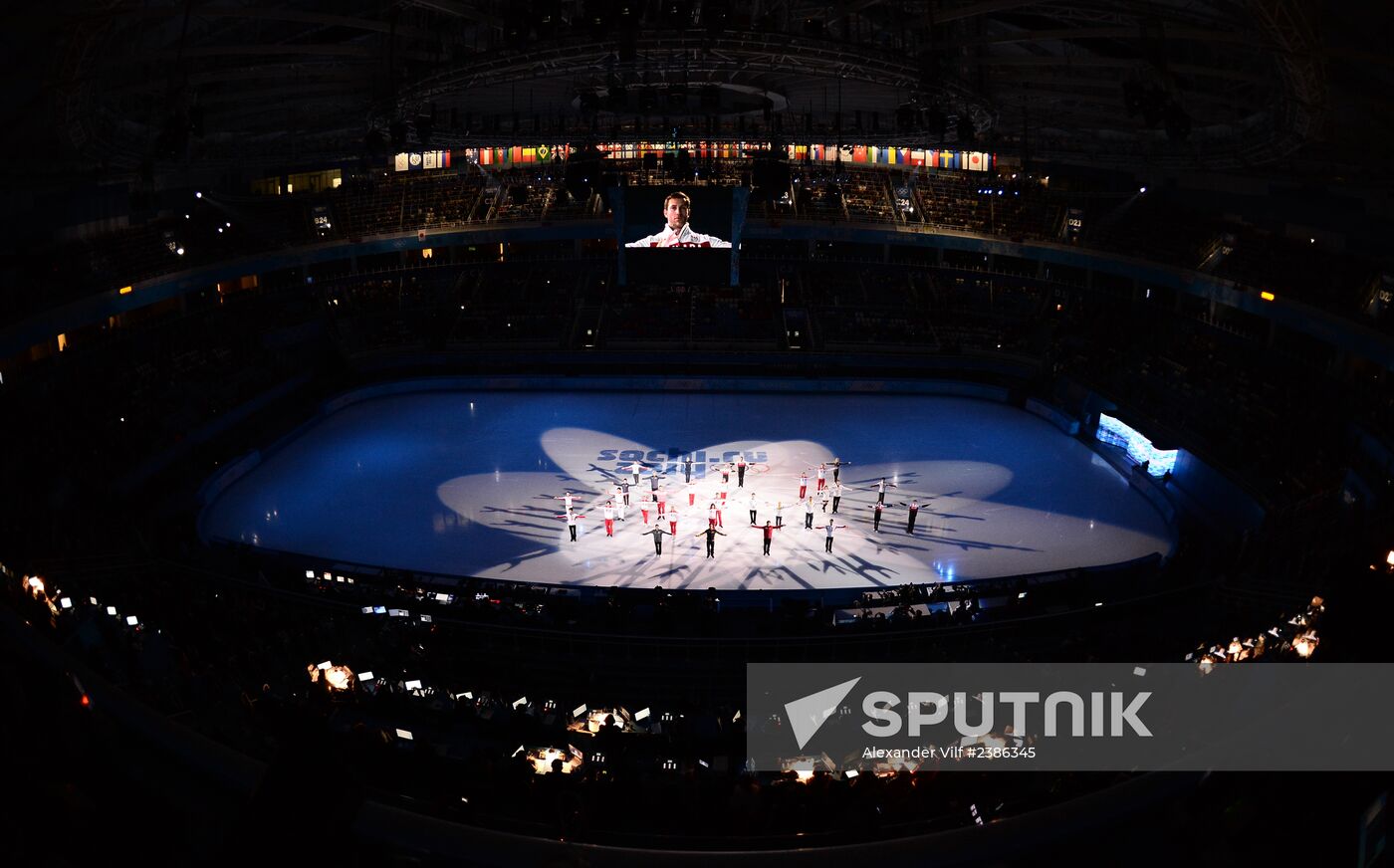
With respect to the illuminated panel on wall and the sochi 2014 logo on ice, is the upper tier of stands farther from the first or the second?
the sochi 2014 logo on ice

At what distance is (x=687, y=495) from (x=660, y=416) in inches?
361

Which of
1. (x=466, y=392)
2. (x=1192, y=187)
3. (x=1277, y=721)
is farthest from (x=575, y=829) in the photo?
(x=1192, y=187)

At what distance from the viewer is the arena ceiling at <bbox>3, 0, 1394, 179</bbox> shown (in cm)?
2214

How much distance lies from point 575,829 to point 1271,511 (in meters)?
23.0

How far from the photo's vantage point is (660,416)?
124 feet

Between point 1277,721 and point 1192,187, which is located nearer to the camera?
point 1277,721

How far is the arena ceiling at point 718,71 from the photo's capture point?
872 inches

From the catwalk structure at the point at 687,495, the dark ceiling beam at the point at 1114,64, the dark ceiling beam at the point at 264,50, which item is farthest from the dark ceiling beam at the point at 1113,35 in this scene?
the dark ceiling beam at the point at 264,50

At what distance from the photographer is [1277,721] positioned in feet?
23.2

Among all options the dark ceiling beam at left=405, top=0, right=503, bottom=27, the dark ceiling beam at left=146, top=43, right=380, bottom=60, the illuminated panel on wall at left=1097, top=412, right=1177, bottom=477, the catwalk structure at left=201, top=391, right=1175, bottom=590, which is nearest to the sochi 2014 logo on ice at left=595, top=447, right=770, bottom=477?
the catwalk structure at left=201, top=391, right=1175, bottom=590

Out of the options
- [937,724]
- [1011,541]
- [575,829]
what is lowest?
[1011,541]

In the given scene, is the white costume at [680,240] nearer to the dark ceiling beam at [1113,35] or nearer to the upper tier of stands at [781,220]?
the upper tier of stands at [781,220]

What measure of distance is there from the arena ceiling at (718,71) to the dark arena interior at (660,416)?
0.19 m

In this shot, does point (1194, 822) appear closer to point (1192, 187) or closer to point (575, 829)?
point (575, 829)
